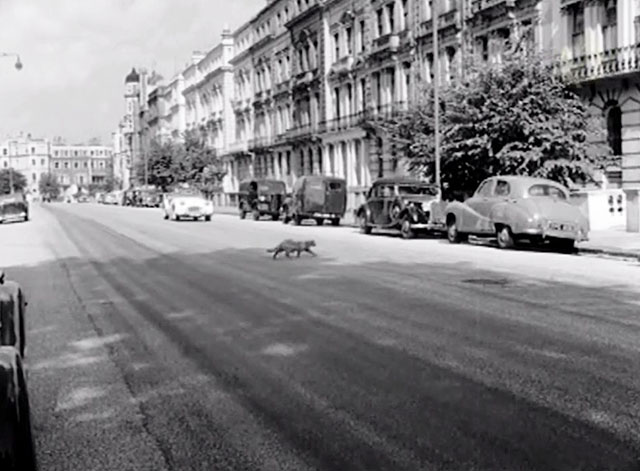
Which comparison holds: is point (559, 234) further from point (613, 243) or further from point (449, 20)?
point (449, 20)

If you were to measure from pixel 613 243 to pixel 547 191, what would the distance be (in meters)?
2.01

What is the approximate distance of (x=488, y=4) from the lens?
3544cm

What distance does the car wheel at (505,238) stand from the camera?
20.4 m

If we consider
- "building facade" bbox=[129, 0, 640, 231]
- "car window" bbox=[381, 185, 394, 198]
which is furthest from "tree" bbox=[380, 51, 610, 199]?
"car window" bbox=[381, 185, 394, 198]

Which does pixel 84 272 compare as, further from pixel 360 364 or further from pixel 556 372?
pixel 556 372

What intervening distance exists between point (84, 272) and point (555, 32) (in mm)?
21975

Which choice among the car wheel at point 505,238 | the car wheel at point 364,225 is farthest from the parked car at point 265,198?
the car wheel at point 505,238

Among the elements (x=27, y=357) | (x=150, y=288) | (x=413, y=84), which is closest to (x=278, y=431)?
(x=27, y=357)

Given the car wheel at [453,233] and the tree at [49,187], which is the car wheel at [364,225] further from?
the tree at [49,187]

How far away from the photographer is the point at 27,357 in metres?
8.11

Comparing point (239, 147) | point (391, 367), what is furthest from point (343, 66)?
point (391, 367)

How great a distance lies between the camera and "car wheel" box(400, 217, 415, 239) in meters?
26.2

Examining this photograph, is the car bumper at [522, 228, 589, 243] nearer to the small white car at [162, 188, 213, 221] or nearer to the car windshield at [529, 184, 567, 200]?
the car windshield at [529, 184, 567, 200]

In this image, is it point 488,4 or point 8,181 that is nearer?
point 488,4
